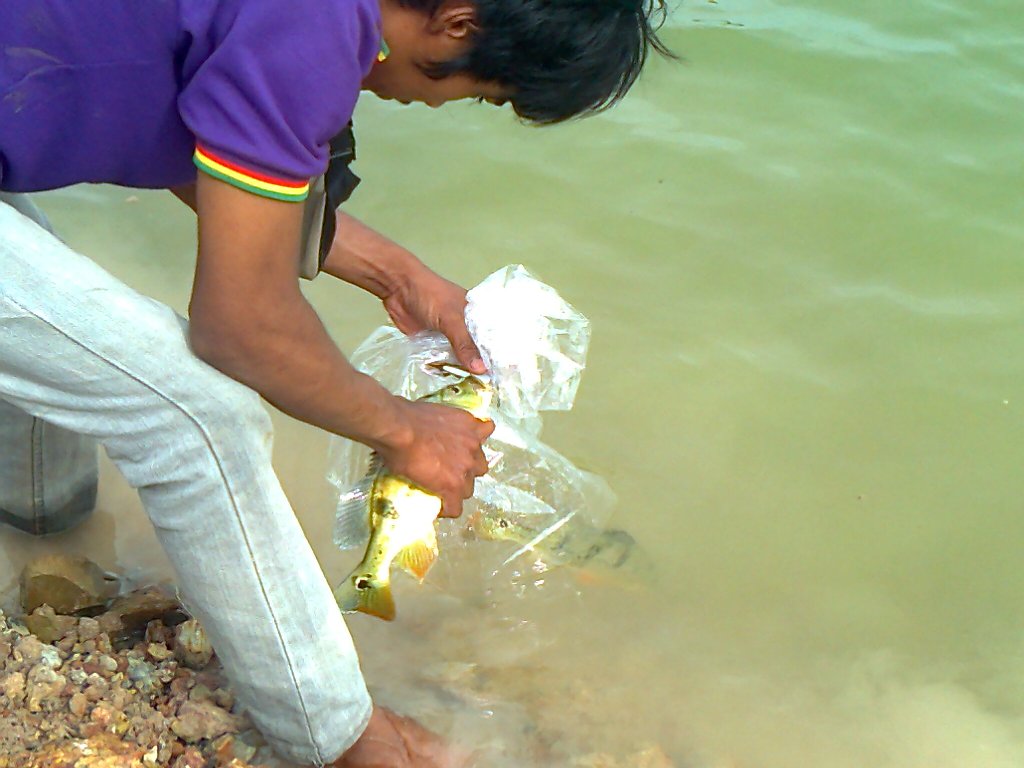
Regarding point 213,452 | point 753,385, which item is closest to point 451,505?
point 213,452

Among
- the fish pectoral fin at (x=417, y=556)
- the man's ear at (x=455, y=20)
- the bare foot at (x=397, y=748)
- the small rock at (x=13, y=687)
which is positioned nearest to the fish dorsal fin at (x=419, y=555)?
the fish pectoral fin at (x=417, y=556)

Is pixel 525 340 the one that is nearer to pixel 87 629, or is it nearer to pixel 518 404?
pixel 518 404

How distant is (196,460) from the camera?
1.70 metres

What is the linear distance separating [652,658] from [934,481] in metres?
1.08

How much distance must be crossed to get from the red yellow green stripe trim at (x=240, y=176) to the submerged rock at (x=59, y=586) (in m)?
1.22

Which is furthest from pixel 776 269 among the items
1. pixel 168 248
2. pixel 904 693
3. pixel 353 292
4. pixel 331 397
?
pixel 331 397

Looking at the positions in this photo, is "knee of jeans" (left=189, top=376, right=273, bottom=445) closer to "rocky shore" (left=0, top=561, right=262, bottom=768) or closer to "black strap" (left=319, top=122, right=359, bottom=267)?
"black strap" (left=319, top=122, right=359, bottom=267)

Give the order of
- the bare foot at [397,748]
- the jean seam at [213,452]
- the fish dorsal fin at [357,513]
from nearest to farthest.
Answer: the jean seam at [213,452]
the bare foot at [397,748]
the fish dorsal fin at [357,513]

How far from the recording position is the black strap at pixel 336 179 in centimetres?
193

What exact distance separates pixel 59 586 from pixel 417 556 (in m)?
0.78

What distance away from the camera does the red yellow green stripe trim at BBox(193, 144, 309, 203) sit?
4.81 ft

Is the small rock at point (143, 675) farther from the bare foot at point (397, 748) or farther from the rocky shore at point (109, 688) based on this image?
the bare foot at point (397, 748)

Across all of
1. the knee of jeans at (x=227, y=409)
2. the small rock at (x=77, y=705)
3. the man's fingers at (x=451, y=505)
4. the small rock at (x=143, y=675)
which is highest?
the knee of jeans at (x=227, y=409)

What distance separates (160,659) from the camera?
2238 mm
